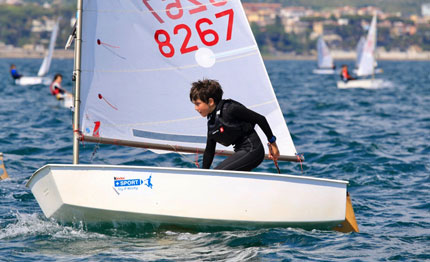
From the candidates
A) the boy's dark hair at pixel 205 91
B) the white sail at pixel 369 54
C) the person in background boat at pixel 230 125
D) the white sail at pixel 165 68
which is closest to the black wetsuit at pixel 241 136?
the person in background boat at pixel 230 125

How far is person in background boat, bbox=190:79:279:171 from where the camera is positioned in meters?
6.97

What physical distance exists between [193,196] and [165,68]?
183 cm

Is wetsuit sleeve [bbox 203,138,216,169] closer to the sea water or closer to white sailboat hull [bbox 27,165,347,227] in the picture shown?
white sailboat hull [bbox 27,165,347,227]

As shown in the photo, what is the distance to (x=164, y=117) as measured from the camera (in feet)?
27.1

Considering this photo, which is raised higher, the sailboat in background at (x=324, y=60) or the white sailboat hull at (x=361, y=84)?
the sailboat in background at (x=324, y=60)

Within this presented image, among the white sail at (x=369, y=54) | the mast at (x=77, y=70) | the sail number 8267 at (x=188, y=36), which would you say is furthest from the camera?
the white sail at (x=369, y=54)

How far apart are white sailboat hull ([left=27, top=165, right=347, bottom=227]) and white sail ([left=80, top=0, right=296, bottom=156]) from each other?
98cm

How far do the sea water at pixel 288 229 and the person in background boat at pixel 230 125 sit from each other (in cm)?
70

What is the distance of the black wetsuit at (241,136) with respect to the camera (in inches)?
274

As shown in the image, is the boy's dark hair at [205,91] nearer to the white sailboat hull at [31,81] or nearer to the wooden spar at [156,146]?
the wooden spar at [156,146]

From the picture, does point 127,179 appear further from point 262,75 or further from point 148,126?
point 262,75

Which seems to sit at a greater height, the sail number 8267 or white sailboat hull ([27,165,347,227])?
the sail number 8267

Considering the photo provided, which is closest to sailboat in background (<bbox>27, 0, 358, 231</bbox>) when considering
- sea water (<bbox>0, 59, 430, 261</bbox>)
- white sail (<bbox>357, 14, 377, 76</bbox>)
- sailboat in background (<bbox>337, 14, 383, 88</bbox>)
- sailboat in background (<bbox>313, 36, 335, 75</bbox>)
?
sea water (<bbox>0, 59, 430, 261</bbox>)

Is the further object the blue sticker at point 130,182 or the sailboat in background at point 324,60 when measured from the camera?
the sailboat in background at point 324,60
